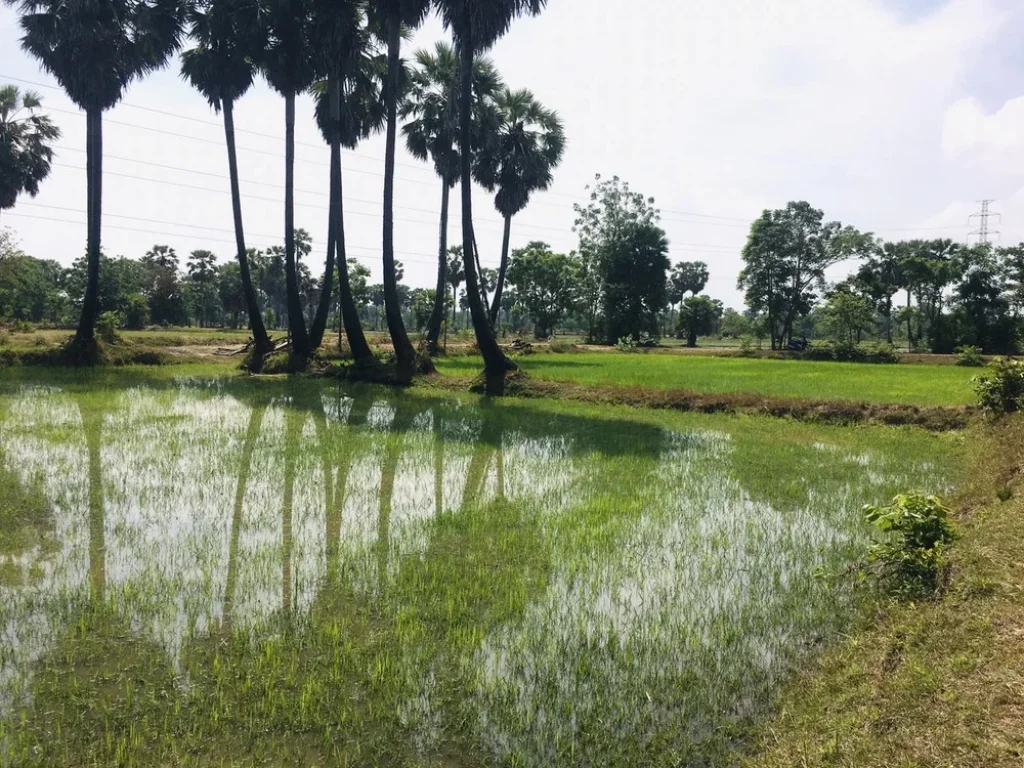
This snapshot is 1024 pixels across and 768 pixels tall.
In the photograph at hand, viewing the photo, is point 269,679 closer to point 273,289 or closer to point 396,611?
point 396,611

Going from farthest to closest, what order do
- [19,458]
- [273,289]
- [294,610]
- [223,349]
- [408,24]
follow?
[273,289]
[223,349]
[408,24]
[19,458]
[294,610]

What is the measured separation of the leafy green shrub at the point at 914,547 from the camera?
5406 mm

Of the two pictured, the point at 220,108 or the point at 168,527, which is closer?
the point at 168,527

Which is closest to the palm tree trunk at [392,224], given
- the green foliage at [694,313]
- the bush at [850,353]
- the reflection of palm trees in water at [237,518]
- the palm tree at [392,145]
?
the palm tree at [392,145]

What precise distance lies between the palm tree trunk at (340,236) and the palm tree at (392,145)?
177 cm

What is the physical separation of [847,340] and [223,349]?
38.0 meters

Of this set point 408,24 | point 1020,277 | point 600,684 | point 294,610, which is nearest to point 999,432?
point 600,684

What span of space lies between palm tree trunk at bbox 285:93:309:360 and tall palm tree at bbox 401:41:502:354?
7819mm

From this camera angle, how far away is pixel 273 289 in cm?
7975

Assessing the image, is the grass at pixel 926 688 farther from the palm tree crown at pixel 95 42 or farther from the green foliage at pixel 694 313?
the green foliage at pixel 694 313

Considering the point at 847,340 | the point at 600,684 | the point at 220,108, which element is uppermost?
the point at 220,108

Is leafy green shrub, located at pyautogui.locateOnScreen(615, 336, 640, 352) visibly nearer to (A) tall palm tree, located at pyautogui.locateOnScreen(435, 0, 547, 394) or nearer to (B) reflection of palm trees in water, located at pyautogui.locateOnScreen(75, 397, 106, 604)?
(A) tall palm tree, located at pyautogui.locateOnScreen(435, 0, 547, 394)

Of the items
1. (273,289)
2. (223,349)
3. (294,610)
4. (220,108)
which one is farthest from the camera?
(273,289)

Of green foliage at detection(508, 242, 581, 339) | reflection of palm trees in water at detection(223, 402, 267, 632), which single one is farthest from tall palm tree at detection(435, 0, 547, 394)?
green foliage at detection(508, 242, 581, 339)
